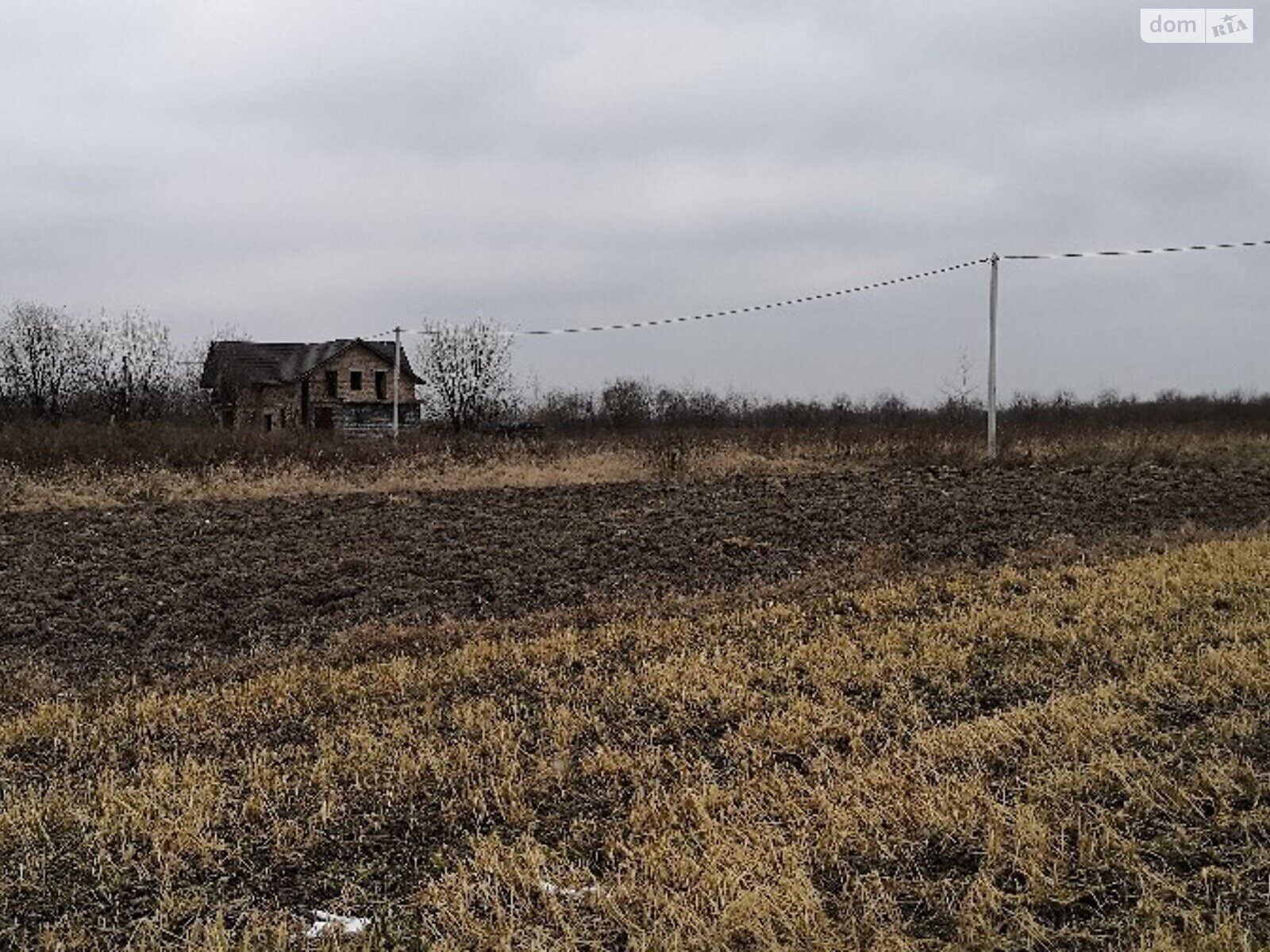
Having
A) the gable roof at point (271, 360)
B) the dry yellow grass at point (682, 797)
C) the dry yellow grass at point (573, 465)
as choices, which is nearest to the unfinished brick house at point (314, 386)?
the gable roof at point (271, 360)

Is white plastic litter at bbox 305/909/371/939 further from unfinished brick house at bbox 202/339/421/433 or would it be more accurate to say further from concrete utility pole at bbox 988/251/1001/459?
unfinished brick house at bbox 202/339/421/433

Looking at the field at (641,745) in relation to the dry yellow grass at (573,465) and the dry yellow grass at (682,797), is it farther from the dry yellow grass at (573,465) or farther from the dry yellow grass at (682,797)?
the dry yellow grass at (573,465)

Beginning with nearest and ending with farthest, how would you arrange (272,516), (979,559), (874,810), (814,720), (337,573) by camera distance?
(874,810)
(814,720)
(337,573)
(979,559)
(272,516)

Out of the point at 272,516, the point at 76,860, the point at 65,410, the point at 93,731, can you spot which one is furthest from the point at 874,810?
the point at 65,410

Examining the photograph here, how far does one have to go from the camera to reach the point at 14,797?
16.3 ft

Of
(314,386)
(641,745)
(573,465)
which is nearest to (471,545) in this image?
(641,745)

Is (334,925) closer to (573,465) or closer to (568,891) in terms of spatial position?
(568,891)

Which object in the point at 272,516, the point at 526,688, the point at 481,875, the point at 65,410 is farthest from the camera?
the point at 65,410

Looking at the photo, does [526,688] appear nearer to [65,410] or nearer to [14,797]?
[14,797]

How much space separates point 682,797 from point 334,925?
64.3 inches

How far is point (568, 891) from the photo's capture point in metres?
3.84

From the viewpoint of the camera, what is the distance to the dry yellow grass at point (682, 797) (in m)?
3.59

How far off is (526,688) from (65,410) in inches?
1921

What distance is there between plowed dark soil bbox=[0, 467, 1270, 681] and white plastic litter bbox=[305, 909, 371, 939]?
439 centimetres
